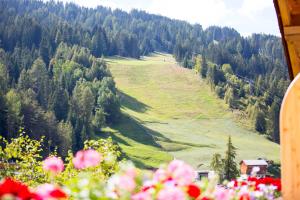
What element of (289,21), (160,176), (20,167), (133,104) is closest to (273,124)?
(133,104)

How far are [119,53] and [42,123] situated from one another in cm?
8047

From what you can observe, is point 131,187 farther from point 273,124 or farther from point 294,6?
point 273,124

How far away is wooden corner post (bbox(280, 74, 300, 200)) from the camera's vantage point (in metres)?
4.48

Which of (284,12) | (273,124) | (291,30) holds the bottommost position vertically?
(273,124)

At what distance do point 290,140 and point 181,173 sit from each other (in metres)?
1.90

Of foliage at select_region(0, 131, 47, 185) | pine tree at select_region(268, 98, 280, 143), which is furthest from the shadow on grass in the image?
foliage at select_region(0, 131, 47, 185)

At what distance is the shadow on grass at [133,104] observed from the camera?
113938 millimetres

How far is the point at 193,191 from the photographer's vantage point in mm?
2902

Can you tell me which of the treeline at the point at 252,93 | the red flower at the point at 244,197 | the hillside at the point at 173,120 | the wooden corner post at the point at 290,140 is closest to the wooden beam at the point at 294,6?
the wooden corner post at the point at 290,140

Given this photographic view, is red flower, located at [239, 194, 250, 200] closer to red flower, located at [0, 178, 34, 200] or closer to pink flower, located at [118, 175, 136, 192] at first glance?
pink flower, located at [118, 175, 136, 192]

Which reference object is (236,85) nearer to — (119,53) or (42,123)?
(119,53)

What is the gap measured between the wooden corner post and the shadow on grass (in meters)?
108

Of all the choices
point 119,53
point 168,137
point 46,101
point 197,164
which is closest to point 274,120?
point 168,137

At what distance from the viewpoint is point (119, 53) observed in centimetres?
16062
